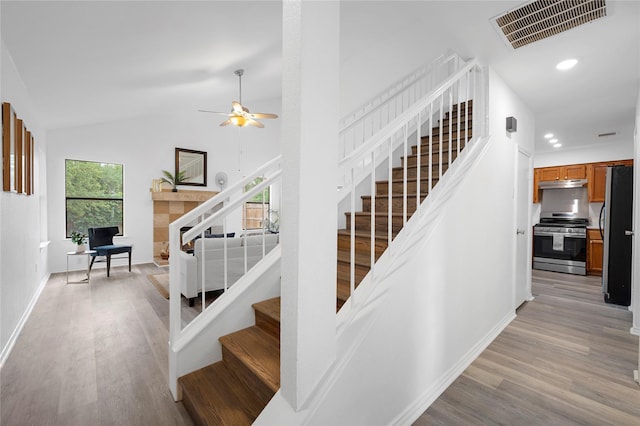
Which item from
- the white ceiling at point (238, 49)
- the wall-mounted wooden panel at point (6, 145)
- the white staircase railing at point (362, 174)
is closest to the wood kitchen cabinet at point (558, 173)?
A: the white ceiling at point (238, 49)

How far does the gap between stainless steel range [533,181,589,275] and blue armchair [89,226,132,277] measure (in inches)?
307

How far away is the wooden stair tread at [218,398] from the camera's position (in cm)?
151

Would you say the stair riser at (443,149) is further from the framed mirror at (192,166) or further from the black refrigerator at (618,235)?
the framed mirror at (192,166)

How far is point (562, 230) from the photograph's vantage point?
17.7 feet

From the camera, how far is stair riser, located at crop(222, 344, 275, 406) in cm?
153

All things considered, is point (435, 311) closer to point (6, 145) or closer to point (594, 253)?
point (6, 145)

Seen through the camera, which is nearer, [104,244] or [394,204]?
[394,204]

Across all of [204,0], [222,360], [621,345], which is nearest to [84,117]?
[204,0]

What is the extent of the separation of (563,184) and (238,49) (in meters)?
6.37

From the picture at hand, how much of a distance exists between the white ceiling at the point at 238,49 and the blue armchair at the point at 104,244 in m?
1.96

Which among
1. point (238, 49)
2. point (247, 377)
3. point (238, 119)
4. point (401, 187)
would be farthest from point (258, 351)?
point (238, 119)

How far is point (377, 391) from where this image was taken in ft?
4.83

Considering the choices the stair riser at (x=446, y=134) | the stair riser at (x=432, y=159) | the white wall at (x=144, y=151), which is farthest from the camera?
the white wall at (x=144, y=151)

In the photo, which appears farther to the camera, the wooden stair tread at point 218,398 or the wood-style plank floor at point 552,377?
the wood-style plank floor at point 552,377
